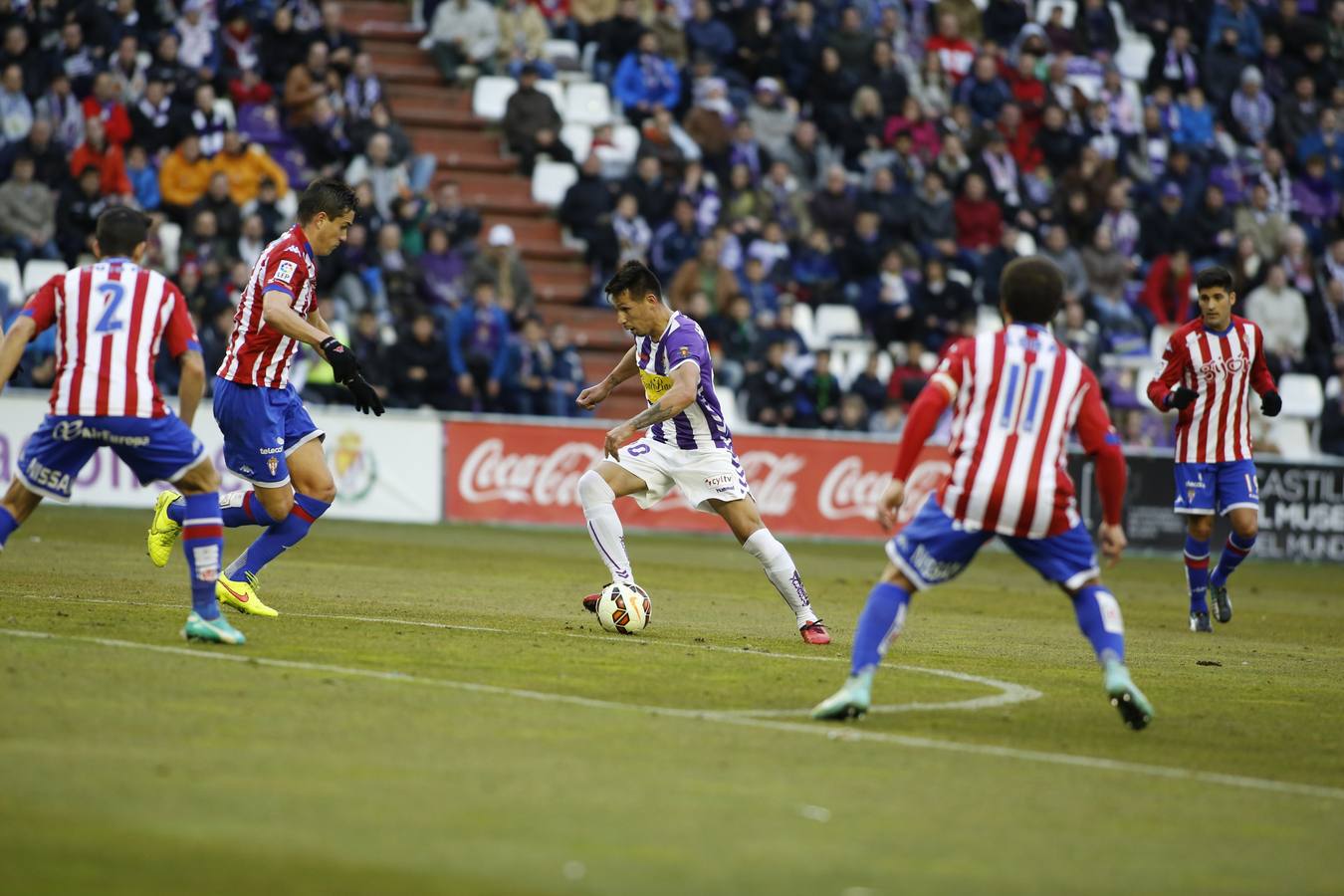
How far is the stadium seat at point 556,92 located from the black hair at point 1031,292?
20009 millimetres

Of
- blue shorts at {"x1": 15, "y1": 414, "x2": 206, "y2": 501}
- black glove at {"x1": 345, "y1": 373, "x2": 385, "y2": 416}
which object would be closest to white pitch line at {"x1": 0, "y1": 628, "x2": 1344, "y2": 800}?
blue shorts at {"x1": 15, "y1": 414, "x2": 206, "y2": 501}

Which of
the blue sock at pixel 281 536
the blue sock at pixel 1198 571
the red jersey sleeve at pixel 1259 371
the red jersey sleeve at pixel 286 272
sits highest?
the red jersey sleeve at pixel 286 272

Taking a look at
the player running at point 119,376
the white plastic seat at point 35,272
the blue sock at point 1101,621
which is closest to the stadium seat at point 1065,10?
the white plastic seat at point 35,272

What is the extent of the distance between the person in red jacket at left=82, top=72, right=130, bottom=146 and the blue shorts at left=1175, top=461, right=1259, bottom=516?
14.3 m

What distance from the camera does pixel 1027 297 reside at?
8055mm

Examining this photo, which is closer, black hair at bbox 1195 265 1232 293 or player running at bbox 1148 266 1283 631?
black hair at bbox 1195 265 1232 293

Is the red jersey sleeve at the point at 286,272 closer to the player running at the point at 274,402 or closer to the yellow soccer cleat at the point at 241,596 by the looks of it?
the player running at the point at 274,402

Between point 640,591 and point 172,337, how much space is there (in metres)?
3.52

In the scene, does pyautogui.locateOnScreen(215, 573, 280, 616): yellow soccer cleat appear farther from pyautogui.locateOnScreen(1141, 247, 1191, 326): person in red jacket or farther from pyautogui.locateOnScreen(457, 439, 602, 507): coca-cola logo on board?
pyautogui.locateOnScreen(1141, 247, 1191, 326): person in red jacket

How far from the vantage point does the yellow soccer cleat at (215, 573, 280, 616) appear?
1098cm

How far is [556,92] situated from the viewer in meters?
27.9

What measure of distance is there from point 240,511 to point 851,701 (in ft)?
17.0

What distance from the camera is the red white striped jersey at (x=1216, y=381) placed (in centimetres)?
1448

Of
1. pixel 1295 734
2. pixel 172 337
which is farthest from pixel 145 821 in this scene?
pixel 1295 734
